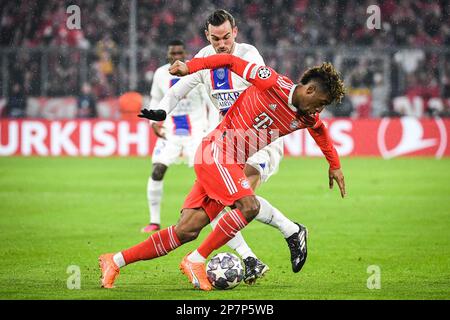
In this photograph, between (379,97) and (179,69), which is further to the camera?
(379,97)

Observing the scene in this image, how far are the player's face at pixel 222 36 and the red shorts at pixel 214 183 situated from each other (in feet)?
3.71

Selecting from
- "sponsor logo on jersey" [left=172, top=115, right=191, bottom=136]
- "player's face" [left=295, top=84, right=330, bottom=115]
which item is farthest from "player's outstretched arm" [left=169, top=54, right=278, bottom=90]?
"sponsor logo on jersey" [left=172, top=115, right=191, bottom=136]

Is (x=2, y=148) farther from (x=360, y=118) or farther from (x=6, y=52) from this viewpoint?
(x=360, y=118)

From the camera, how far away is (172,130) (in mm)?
12664

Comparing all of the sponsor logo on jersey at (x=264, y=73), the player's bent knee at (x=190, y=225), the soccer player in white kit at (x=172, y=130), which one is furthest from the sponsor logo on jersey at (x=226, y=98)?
the soccer player in white kit at (x=172, y=130)

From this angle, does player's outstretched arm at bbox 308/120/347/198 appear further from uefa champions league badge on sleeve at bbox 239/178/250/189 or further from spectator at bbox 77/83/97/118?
spectator at bbox 77/83/97/118

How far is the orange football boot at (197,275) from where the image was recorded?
7609 millimetres

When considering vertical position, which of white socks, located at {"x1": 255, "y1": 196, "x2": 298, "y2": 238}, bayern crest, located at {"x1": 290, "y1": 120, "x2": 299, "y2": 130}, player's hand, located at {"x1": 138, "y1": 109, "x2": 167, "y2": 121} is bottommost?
white socks, located at {"x1": 255, "y1": 196, "x2": 298, "y2": 238}

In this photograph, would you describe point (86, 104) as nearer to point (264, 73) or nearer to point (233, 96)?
point (233, 96)

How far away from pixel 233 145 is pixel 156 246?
1033 millimetres

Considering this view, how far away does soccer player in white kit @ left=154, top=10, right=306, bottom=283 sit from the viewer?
812 centimetres

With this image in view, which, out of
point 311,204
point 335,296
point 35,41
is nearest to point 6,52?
point 35,41

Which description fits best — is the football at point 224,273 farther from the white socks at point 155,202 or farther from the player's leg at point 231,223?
the white socks at point 155,202

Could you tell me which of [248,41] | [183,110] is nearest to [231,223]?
[183,110]
